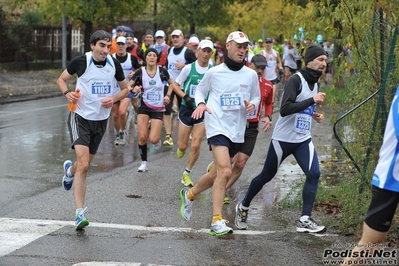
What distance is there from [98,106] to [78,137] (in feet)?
1.36

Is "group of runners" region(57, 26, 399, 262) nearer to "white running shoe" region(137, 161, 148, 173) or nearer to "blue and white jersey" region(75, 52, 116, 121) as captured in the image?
"blue and white jersey" region(75, 52, 116, 121)

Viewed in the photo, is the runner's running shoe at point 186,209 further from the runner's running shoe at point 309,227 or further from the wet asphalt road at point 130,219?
the runner's running shoe at point 309,227

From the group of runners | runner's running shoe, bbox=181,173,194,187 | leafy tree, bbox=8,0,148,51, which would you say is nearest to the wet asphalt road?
runner's running shoe, bbox=181,173,194,187

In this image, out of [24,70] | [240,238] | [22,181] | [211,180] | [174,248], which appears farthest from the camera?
[24,70]

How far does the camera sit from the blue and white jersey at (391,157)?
5.00 metres

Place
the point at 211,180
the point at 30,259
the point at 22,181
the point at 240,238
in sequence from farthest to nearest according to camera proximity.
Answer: the point at 22,181 < the point at 211,180 < the point at 240,238 < the point at 30,259

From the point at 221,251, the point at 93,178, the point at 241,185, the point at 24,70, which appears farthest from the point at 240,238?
the point at 24,70

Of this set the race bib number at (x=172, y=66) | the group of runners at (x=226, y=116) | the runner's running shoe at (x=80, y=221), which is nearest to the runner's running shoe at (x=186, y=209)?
the group of runners at (x=226, y=116)

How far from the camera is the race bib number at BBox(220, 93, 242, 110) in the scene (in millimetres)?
7941

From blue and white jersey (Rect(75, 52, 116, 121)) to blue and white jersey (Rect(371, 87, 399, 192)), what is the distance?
4052 mm

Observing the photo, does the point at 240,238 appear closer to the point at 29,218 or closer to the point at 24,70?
the point at 29,218

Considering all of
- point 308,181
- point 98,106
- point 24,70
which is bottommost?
point 24,70

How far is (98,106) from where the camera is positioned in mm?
8445

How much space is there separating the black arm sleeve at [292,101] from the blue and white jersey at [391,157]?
2.80m
